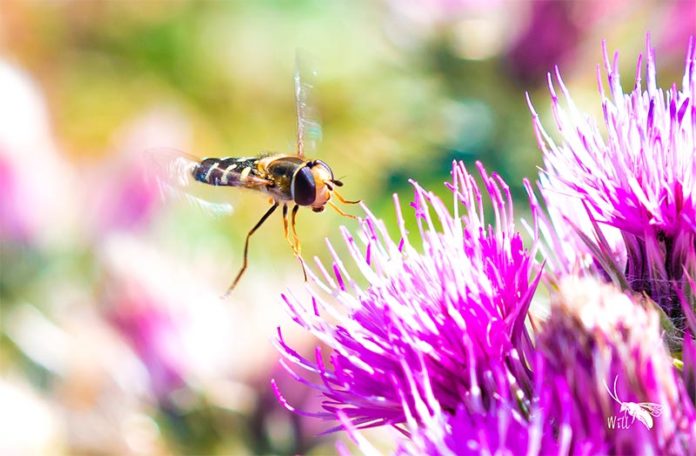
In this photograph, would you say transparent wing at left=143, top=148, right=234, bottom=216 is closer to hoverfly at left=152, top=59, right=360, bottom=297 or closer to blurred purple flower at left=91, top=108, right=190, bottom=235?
hoverfly at left=152, top=59, right=360, bottom=297

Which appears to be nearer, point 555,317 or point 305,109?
point 555,317

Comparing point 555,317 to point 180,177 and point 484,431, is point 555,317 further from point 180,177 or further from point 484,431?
point 180,177

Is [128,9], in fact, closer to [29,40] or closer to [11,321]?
[29,40]

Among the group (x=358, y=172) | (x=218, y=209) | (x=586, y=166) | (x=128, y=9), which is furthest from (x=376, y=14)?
(x=128, y=9)

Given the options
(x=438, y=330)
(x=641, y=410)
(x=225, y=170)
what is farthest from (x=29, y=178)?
(x=641, y=410)

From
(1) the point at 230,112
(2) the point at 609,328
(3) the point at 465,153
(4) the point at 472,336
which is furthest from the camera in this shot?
(1) the point at 230,112

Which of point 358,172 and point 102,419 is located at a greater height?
point 358,172

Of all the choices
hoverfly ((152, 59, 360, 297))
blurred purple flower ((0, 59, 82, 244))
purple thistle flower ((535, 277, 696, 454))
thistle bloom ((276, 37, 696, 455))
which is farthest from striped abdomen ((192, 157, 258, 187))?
blurred purple flower ((0, 59, 82, 244))
